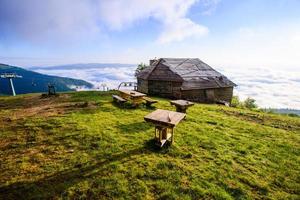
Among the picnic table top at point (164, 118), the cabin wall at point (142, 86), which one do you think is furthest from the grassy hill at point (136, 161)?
the cabin wall at point (142, 86)

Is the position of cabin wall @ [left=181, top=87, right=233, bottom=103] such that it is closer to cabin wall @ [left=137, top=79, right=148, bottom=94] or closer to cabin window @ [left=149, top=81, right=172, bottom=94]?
cabin window @ [left=149, top=81, right=172, bottom=94]

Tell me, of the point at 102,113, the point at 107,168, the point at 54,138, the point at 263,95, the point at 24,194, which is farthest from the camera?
the point at 263,95

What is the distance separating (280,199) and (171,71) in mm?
20067

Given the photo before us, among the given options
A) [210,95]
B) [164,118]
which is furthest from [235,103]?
[164,118]

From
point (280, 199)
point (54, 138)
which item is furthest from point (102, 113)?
point (280, 199)

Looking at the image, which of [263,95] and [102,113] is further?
[263,95]

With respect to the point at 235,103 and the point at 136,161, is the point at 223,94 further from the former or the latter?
the point at 136,161

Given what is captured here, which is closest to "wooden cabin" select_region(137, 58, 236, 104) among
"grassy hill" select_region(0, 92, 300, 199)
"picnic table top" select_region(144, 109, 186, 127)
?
"grassy hill" select_region(0, 92, 300, 199)

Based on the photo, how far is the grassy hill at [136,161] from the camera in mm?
5508

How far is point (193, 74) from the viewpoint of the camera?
25250 mm

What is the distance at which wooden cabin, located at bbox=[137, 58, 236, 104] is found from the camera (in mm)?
23422

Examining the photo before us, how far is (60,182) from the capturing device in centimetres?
566

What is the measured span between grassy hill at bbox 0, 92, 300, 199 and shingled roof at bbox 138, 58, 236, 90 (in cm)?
1305

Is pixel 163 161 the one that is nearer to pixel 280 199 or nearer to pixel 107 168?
pixel 107 168
